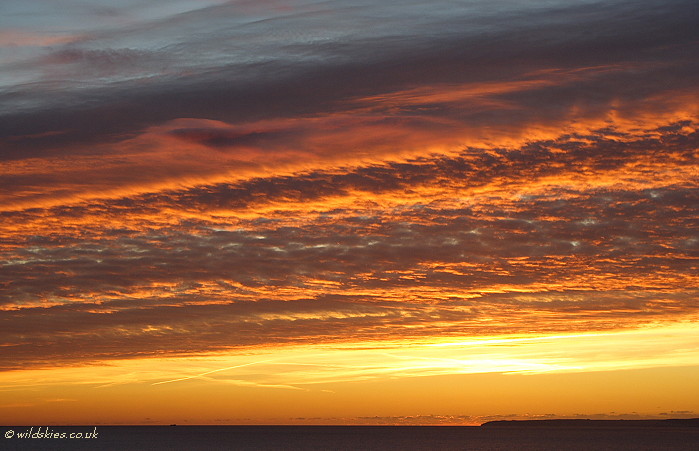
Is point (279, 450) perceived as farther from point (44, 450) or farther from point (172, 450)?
point (44, 450)

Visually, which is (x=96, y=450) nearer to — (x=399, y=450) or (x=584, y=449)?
(x=399, y=450)

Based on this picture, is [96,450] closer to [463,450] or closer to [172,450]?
[172,450]

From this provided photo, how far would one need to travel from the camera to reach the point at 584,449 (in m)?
181

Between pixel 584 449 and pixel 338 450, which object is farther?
pixel 338 450

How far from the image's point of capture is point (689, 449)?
581 ft

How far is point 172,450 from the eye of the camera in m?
186

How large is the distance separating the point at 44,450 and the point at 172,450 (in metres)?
34.5

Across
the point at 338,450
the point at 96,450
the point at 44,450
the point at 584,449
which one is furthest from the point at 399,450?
the point at 44,450

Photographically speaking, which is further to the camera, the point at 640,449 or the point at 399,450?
the point at 399,450

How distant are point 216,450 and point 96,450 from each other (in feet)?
94.9

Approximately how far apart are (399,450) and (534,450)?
3484 centimetres

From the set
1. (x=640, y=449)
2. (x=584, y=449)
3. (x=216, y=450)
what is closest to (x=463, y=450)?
(x=584, y=449)

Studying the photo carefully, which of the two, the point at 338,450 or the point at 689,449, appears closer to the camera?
the point at 689,449

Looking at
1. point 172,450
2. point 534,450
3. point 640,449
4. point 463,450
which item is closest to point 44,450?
point 172,450
